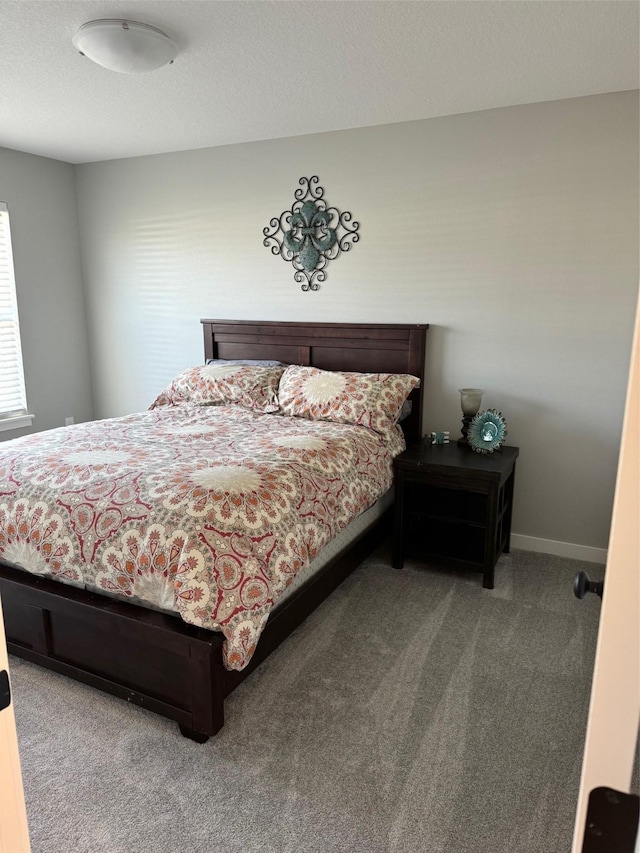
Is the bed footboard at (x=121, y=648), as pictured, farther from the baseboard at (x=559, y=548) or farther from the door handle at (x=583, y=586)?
the baseboard at (x=559, y=548)

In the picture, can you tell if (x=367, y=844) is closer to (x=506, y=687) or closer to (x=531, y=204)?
(x=506, y=687)

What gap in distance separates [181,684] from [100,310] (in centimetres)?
364

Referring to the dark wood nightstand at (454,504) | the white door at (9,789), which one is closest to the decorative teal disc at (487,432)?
the dark wood nightstand at (454,504)

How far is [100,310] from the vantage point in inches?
189

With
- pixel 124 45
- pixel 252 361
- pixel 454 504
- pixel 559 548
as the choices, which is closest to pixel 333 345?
pixel 252 361

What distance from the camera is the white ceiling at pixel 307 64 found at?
2.14 m

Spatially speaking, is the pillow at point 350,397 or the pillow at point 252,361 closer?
the pillow at point 350,397

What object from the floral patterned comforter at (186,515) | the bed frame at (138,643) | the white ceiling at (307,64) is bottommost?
the bed frame at (138,643)

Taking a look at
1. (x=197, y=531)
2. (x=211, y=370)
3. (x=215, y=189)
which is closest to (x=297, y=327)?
(x=211, y=370)

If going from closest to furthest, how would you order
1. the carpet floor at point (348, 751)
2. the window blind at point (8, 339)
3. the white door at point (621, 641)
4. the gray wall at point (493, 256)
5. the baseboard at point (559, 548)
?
the white door at point (621, 641) < the carpet floor at point (348, 751) < the gray wall at point (493, 256) < the baseboard at point (559, 548) < the window blind at point (8, 339)

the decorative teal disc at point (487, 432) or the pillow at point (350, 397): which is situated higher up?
the pillow at point (350, 397)

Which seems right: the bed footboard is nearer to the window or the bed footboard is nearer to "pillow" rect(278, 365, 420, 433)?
"pillow" rect(278, 365, 420, 433)

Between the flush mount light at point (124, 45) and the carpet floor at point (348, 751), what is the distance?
2.48m

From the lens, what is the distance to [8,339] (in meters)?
4.31
